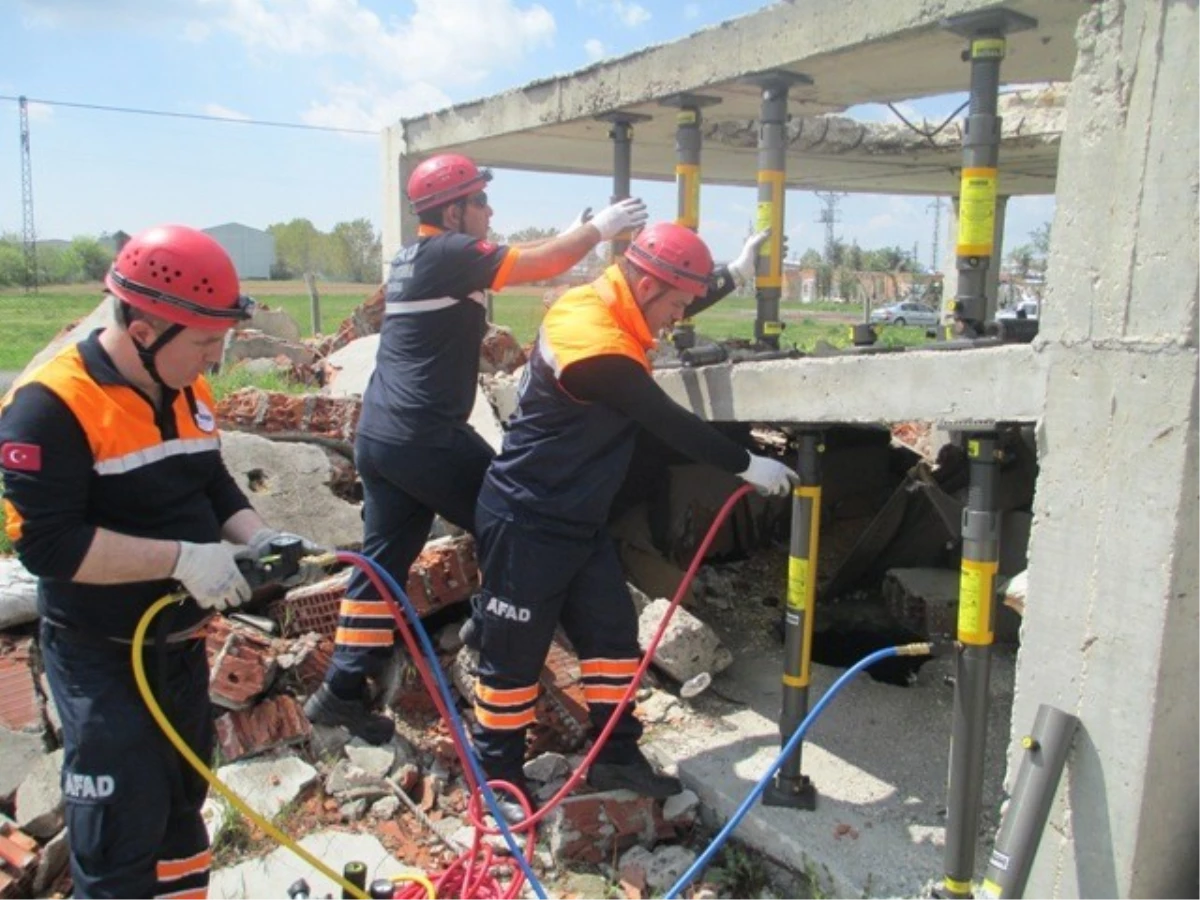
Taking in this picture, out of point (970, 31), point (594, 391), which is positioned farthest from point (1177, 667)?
point (970, 31)

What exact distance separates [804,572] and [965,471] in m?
2.34

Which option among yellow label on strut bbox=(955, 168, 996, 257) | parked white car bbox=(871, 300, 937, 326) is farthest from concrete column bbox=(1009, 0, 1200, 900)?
parked white car bbox=(871, 300, 937, 326)

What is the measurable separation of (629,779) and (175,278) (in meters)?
2.41

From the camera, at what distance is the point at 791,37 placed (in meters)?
3.88

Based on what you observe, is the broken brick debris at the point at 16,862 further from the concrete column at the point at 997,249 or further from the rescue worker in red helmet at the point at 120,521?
the concrete column at the point at 997,249

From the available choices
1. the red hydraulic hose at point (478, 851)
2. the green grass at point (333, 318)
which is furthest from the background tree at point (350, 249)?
the red hydraulic hose at point (478, 851)

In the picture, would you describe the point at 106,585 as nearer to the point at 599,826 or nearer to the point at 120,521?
the point at 120,521

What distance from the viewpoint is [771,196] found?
4336 mm

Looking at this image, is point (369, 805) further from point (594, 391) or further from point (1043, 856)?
point (1043, 856)

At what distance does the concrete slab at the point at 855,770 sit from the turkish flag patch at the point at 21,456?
2.63 meters

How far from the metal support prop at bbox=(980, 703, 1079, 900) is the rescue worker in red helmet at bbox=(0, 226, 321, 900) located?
208 centimetres

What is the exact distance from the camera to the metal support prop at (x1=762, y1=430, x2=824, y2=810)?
3.61 meters

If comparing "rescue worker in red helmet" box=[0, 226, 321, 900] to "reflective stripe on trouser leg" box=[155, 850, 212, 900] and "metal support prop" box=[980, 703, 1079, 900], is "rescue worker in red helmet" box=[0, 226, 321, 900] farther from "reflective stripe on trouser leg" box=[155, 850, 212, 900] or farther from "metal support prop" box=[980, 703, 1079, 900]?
"metal support prop" box=[980, 703, 1079, 900]

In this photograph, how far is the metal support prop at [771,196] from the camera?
166 inches
